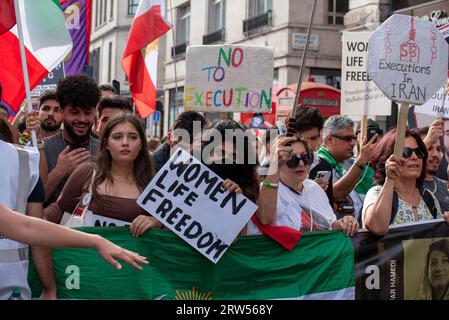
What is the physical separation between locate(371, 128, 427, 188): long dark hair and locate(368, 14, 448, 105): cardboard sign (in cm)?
28

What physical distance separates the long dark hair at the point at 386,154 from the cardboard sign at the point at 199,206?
1061 millimetres

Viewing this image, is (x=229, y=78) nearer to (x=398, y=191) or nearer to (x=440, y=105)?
(x=398, y=191)

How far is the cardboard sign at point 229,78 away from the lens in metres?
5.09

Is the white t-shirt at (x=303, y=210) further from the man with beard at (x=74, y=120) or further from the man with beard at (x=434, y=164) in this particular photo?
the man with beard at (x=74, y=120)

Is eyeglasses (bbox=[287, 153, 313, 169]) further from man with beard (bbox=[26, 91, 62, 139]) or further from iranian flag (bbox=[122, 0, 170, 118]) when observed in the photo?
iranian flag (bbox=[122, 0, 170, 118])

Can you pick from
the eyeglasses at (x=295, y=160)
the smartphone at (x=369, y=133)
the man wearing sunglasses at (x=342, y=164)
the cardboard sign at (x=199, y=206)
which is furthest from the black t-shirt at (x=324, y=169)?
the cardboard sign at (x=199, y=206)

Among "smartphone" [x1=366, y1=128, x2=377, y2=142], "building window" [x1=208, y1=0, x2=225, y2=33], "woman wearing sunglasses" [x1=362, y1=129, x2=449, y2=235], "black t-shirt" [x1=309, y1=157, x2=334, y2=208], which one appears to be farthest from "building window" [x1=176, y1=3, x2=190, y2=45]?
"woman wearing sunglasses" [x1=362, y1=129, x2=449, y2=235]

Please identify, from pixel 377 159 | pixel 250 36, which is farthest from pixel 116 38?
pixel 377 159

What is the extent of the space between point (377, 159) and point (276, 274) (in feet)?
3.68

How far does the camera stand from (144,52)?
341 inches

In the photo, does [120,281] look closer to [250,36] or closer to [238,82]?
[238,82]

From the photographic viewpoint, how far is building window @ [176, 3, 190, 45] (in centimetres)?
2905

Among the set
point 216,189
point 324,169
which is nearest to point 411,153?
point 324,169

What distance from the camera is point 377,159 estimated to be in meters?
4.88
